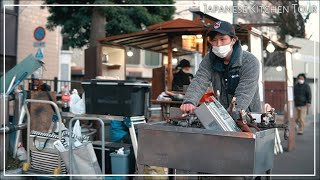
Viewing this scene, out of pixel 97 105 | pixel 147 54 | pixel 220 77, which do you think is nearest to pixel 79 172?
pixel 97 105

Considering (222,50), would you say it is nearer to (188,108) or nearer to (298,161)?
(188,108)

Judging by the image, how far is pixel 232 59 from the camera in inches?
116

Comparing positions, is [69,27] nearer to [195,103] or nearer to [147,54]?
[195,103]

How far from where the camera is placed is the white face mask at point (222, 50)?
2902mm

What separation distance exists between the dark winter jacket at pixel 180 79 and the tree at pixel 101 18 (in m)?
3.29

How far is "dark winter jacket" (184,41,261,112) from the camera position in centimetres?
284

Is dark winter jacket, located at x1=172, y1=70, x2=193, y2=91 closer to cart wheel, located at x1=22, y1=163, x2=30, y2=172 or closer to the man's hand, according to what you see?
cart wheel, located at x1=22, y1=163, x2=30, y2=172

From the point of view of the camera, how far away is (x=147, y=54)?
28.0 meters

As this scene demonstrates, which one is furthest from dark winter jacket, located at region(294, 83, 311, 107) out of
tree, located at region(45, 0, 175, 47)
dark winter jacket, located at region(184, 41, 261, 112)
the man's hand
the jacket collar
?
the man's hand

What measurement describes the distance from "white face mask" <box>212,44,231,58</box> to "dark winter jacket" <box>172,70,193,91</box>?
16.3ft

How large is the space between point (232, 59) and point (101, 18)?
8.35 m

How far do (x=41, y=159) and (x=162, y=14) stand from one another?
8.66m

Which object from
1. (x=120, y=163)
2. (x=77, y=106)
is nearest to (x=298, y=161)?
(x=120, y=163)

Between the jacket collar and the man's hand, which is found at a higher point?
the jacket collar
